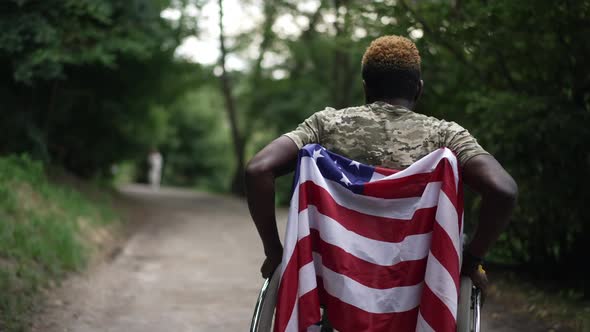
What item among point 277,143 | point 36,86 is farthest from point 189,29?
point 277,143

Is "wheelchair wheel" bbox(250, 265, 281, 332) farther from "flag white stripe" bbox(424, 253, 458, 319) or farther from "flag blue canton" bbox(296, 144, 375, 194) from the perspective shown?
"flag white stripe" bbox(424, 253, 458, 319)

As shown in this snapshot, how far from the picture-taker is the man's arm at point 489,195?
91.0 inches

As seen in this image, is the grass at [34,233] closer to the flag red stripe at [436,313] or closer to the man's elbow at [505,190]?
the flag red stripe at [436,313]

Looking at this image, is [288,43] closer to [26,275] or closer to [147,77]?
[147,77]

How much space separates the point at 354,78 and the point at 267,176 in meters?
16.4

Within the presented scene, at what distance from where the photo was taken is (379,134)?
2.63 metres

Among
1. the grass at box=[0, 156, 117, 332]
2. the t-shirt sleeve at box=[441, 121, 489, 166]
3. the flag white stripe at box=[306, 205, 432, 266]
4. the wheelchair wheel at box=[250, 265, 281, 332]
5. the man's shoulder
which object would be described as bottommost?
the grass at box=[0, 156, 117, 332]

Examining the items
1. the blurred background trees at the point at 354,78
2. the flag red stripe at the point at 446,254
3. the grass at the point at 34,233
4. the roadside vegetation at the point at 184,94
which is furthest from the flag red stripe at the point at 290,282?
the blurred background trees at the point at 354,78

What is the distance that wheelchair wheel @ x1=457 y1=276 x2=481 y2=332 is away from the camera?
2.44 metres

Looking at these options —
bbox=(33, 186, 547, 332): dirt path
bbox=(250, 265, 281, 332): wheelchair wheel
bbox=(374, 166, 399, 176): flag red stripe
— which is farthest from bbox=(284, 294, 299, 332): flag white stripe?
bbox=(33, 186, 547, 332): dirt path

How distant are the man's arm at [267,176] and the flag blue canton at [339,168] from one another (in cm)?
6

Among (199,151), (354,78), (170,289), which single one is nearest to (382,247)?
(170,289)

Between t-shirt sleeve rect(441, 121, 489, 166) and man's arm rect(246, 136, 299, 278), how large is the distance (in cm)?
61

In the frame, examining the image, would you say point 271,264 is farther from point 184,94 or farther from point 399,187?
point 184,94
